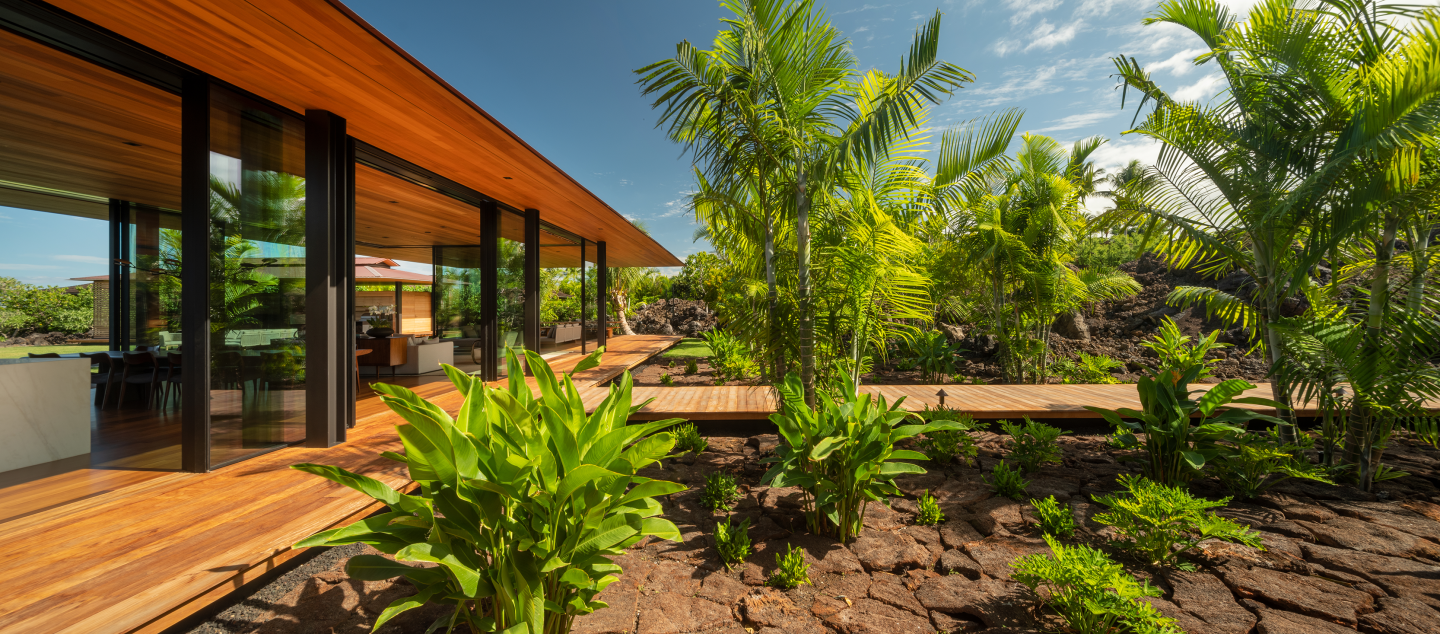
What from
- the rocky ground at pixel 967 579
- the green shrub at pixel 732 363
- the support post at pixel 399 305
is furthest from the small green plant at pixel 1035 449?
the support post at pixel 399 305

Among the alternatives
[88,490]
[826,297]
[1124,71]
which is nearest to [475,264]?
[88,490]

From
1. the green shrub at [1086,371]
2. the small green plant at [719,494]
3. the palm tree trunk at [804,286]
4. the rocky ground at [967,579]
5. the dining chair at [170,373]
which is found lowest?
the rocky ground at [967,579]

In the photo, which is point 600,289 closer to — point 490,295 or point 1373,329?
point 490,295

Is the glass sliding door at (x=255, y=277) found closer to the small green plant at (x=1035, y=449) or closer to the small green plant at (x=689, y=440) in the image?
the small green plant at (x=689, y=440)

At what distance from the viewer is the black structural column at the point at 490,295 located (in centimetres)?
650

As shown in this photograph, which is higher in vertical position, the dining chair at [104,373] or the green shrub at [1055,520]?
the dining chair at [104,373]

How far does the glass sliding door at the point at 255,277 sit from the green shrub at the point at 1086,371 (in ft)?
27.7

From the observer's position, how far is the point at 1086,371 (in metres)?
6.95

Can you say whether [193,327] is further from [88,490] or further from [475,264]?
[475,264]

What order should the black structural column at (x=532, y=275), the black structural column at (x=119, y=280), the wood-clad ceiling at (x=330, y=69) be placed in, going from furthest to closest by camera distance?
the black structural column at (x=532, y=275) → the black structural column at (x=119, y=280) → the wood-clad ceiling at (x=330, y=69)

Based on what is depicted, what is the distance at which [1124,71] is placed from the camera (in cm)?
375

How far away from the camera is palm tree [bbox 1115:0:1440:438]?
267 centimetres

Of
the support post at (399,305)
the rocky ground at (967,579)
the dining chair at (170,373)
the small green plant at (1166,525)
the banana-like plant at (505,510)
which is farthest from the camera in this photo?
the support post at (399,305)

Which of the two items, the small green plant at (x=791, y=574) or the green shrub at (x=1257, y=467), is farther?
the green shrub at (x=1257, y=467)
